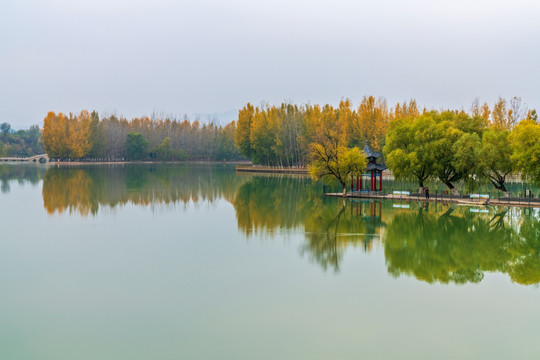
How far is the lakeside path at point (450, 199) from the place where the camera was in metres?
33.9

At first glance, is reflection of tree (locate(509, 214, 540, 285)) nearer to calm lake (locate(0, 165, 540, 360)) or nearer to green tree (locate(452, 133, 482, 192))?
calm lake (locate(0, 165, 540, 360))

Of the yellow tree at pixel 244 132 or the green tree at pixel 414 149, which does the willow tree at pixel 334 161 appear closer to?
the green tree at pixel 414 149

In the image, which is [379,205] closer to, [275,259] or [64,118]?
[275,259]

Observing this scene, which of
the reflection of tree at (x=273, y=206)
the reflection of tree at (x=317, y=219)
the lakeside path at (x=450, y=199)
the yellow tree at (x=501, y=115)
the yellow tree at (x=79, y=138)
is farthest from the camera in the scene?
the yellow tree at (x=79, y=138)

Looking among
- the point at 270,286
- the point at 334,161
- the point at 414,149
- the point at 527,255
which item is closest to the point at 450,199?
the point at 414,149

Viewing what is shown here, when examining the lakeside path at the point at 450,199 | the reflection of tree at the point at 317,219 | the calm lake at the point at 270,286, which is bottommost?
the calm lake at the point at 270,286

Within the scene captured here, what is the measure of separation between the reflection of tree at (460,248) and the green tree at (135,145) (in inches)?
3684

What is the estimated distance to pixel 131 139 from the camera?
11575cm

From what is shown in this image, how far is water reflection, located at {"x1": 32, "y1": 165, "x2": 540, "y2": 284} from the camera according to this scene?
19125 mm

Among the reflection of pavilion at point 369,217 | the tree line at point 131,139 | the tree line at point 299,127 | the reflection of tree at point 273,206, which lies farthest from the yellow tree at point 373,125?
the tree line at point 131,139

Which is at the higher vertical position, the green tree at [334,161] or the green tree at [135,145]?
the green tree at [135,145]

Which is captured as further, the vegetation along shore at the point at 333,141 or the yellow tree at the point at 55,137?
the yellow tree at the point at 55,137

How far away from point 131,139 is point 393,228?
96.7 meters

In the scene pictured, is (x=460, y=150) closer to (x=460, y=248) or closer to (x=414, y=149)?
(x=414, y=149)
